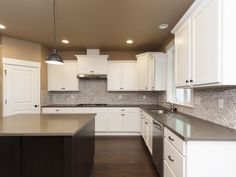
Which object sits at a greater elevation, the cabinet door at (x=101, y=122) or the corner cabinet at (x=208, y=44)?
the corner cabinet at (x=208, y=44)

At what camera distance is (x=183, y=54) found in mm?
2539

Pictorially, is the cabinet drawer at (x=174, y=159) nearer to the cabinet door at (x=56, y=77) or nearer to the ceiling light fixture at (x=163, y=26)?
the ceiling light fixture at (x=163, y=26)

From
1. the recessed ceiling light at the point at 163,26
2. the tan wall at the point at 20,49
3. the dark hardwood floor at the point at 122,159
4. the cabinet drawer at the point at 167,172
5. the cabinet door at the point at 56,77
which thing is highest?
the recessed ceiling light at the point at 163,26

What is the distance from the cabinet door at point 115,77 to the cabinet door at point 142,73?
590 mm

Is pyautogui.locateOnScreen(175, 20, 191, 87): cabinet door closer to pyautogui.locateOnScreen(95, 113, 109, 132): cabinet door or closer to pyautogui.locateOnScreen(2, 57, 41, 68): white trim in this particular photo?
pyautogui.locateOnScreen(95, 113, 109, 132): cabinet door

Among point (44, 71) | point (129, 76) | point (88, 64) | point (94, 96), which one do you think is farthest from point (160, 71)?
point (44, 71)

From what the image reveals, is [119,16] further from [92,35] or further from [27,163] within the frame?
[27,163]

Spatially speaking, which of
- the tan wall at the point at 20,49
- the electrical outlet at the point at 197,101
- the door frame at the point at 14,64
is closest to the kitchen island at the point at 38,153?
the electrical outlet at the point at 197,101

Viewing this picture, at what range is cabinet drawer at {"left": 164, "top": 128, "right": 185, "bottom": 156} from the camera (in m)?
1.73

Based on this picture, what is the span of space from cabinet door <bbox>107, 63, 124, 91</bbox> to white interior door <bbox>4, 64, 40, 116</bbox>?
80.5 inches

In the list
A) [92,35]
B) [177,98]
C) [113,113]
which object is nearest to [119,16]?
[92,35]

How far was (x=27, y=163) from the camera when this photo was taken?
6.60 ft

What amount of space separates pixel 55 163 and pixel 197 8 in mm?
2445

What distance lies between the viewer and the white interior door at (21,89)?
4352 mm
